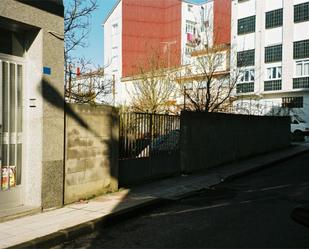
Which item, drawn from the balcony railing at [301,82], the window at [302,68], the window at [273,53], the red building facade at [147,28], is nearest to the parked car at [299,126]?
the balcony railing at [301,82]

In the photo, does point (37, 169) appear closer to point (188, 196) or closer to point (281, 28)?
point (188, 196)

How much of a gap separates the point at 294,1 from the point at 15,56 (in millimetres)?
36809

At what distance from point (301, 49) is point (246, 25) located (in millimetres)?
7233

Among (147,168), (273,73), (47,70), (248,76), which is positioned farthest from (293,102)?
(47,70)

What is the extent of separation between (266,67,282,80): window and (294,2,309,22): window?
15.9 ft

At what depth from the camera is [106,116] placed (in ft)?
29.8

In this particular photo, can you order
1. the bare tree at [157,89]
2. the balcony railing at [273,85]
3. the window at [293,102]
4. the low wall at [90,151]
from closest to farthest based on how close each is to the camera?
the low wall at [90,151] < the bare tree at [157,89] < the window at [293,102] < the balcony railing at [273,85]

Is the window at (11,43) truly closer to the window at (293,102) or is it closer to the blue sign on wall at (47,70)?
the blue sign on wall at (47,70)

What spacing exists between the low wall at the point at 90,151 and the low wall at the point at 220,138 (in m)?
3.87

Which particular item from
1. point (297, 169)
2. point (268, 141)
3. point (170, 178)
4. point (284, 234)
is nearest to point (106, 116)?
point (170, 178)

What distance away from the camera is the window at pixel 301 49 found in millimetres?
37781

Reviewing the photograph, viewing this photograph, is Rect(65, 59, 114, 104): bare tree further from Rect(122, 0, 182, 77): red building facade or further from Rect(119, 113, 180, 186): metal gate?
Rect(122, 0, 182, 77): red building facade

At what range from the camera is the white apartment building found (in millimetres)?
38250

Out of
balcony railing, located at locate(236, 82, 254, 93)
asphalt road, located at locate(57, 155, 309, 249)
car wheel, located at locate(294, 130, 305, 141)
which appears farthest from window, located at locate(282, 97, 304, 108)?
asphalt road, located at locate(57, 155, 309, 249)
